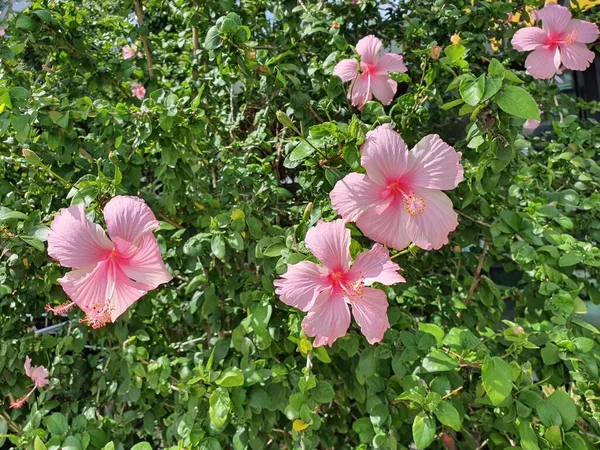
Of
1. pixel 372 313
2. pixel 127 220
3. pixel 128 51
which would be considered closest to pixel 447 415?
pixel 372 313

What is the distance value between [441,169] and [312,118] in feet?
1.59

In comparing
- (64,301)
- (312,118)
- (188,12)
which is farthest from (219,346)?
(188,12)

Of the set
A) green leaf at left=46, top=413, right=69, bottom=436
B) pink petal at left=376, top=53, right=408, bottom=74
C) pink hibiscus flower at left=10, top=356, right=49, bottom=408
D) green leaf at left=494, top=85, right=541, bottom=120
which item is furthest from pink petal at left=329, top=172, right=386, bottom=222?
pink hibiscus flower at left=10, top=356, right=49, bottom=408

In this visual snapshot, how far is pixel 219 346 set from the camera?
1190mm

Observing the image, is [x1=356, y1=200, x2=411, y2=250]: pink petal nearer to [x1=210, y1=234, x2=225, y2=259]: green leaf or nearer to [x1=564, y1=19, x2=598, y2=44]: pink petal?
[x1=210, y1=234, x2=225, y2=259]: green leaf

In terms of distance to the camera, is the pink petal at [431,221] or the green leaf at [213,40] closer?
the pink petal at [431,221]

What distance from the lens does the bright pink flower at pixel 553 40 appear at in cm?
131

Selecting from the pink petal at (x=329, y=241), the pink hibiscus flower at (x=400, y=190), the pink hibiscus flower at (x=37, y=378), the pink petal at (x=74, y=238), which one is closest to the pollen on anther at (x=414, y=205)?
the pink hibiscus flower at (x=400, y=190)

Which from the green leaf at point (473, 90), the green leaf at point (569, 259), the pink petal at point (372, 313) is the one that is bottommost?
the green leaf at point (569, 259)

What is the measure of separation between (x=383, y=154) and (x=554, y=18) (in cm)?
83

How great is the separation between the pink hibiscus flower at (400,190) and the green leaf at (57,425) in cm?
76

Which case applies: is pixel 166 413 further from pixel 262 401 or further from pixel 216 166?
pixel 216 166

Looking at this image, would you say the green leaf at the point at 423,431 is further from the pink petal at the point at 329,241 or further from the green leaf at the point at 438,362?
the pink petal at the point at 329,241

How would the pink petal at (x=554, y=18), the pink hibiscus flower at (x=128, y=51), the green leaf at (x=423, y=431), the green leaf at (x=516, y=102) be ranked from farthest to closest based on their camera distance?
the pink hibiscus flower at (x=128, y=51) → the pink petal at (x=554, y=18) → the green leaf at (x=423, y=431) → the green leaf at (x=516, y=102)
